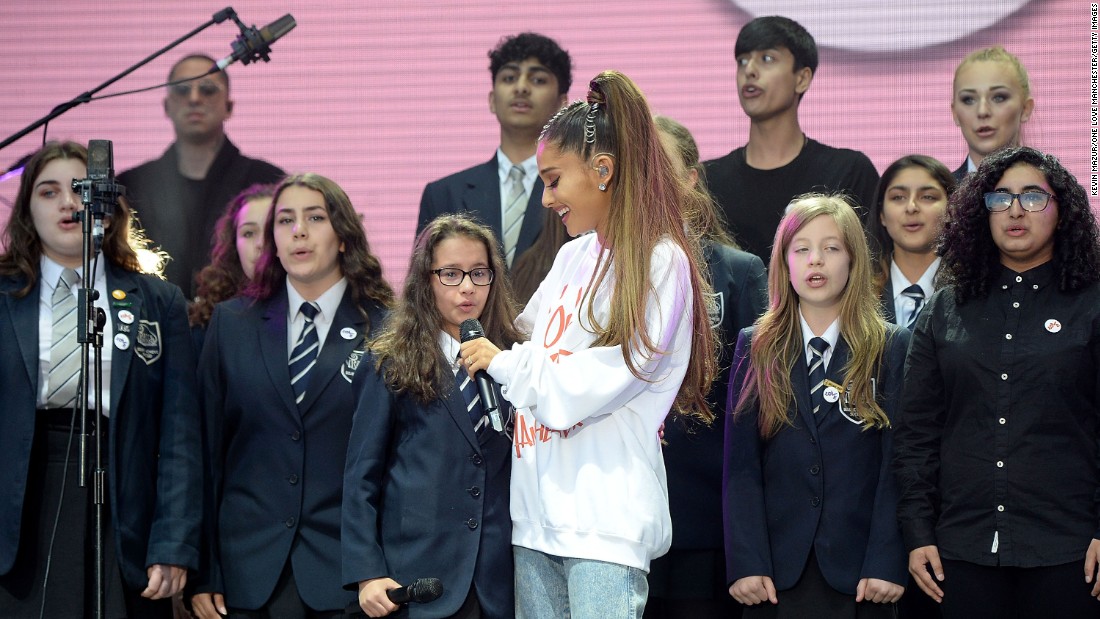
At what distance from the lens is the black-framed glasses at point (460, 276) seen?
10.8ft

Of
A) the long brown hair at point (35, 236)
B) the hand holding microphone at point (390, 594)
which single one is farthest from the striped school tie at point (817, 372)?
the long brown hair at point (35, 236)

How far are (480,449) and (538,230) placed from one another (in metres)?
1.41

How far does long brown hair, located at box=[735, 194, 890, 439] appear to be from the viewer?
3350mm

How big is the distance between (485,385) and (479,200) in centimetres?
179

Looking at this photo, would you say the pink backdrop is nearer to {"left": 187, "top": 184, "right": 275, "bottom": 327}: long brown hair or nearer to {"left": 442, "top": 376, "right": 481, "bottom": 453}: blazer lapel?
{"left": 187, "top": 184, "right": 275, "bottom": 327}: long brown hair

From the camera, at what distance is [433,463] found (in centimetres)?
310

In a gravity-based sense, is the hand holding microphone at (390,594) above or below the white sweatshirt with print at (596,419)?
below

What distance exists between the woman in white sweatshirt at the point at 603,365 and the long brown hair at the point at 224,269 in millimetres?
1689

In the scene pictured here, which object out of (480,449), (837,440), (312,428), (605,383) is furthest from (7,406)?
(837,440)

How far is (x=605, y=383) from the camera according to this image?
2635 millimetres

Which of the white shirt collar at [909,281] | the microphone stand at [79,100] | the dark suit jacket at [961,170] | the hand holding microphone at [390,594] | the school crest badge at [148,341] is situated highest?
the microphone stand at [79,100]

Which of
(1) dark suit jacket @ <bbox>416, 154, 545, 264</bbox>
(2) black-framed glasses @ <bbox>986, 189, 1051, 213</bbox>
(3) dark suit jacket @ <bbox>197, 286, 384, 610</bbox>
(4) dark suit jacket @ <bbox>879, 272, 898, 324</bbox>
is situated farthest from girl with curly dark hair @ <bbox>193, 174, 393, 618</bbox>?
(2) black-framed glasses @ <bbox>986, 189, 1051, 213</bbox>

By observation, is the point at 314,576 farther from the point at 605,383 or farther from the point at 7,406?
the point at 605,383

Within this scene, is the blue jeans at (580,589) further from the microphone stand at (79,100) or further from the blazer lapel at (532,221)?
the microphone stand at (79,100)
